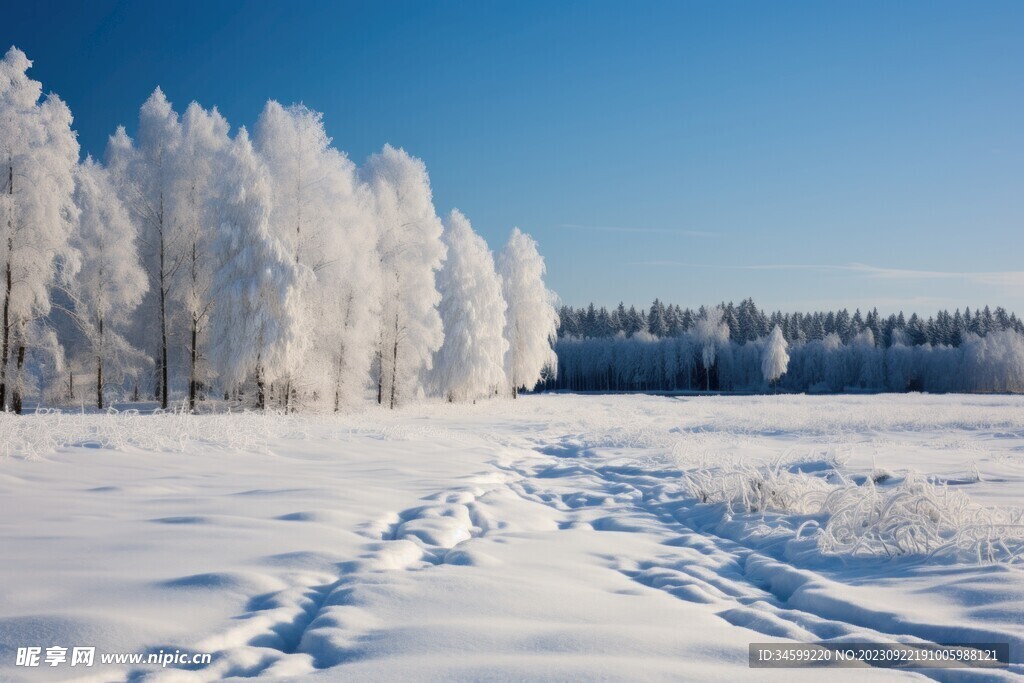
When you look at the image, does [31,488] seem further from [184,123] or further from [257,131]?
[184,123]

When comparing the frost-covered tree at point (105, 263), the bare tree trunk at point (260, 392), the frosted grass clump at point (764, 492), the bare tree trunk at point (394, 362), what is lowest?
the frosted grass clump at point (764, 492)

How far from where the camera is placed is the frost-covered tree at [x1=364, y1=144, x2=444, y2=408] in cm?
2475

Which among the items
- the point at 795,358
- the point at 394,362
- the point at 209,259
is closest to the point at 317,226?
the point at 209,259

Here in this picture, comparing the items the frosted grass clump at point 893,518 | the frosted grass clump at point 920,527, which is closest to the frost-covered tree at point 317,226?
the frosted grass clump at point 893,518

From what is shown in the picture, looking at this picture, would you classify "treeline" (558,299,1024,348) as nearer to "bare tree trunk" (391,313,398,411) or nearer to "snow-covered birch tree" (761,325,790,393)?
"snow-covered birch tree" (761,325,790,393)

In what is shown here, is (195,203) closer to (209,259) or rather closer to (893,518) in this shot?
(209,259)

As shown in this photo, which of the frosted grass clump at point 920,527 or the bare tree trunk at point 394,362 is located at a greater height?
the bare tree trunk at point 394,362

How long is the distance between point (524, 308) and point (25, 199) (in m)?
25.1

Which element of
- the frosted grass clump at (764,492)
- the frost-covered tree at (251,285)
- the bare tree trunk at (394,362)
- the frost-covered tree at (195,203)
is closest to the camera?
the frosted grass clump at (764,492)

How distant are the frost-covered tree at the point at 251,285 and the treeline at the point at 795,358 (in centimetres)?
6745

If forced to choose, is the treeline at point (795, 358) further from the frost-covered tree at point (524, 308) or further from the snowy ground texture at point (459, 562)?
the snowy ground texture at point (459, 562)

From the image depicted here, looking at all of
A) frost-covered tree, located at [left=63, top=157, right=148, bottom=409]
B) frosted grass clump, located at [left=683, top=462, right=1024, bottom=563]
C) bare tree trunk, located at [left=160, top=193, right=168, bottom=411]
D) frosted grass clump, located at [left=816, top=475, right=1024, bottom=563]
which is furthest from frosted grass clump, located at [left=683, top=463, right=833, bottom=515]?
frost-covered tree, located at [left=63, top=157, right=148, bottom=409]

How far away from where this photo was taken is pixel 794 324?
340 ft

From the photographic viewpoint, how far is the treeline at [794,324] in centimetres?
9575
